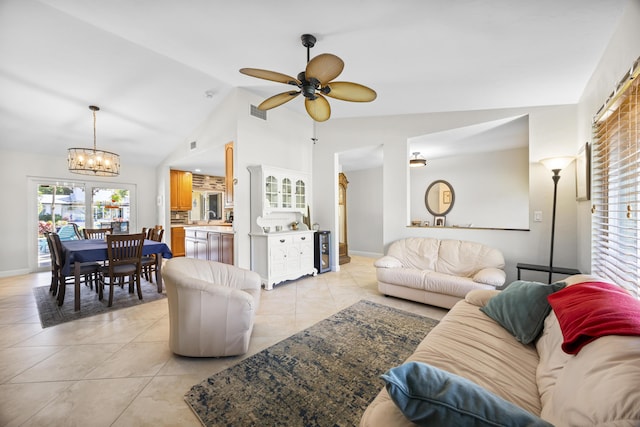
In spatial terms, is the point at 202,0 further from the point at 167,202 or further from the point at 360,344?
the point at 167,202

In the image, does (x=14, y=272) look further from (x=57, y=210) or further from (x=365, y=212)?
(x=365, y=212)

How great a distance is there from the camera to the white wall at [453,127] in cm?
307

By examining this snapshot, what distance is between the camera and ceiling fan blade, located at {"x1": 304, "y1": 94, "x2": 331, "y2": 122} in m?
2.48

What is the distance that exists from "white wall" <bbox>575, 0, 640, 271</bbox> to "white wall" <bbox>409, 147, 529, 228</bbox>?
88.2 inches

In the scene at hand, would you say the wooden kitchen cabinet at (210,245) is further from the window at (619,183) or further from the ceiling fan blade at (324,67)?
the window at (619,183)

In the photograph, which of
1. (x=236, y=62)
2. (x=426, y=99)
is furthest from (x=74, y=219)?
(x=426, y=99)

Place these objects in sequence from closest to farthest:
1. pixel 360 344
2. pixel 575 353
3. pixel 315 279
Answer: pixel 575 353 → pixel 360 344 → pixel 315 279

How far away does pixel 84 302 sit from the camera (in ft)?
11.2

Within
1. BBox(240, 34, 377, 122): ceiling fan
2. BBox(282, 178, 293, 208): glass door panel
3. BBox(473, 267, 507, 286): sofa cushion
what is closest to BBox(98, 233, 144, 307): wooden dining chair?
BBox(282, 178, 293, 208): glass door panel

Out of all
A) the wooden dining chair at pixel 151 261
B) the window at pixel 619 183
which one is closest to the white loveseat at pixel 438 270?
the window at pixel 619 183

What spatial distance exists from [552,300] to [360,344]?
1443mm

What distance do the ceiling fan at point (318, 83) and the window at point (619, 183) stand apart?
169 cm

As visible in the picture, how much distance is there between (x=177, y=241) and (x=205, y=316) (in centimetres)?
522

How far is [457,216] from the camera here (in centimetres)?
564
